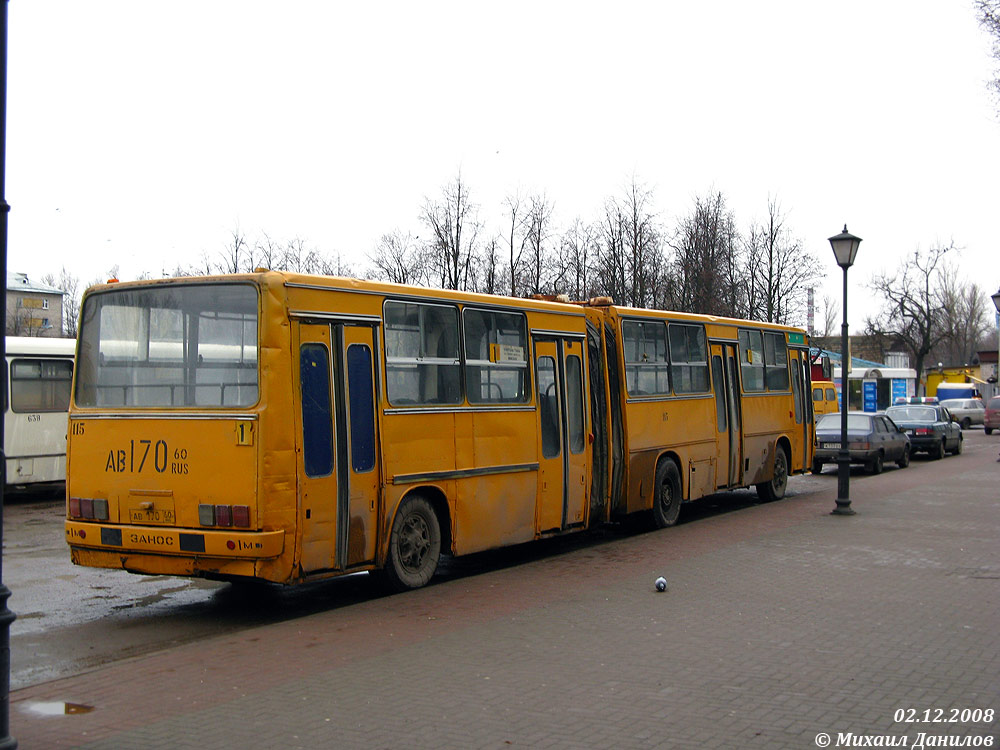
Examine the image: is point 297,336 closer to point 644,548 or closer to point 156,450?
point 156,450

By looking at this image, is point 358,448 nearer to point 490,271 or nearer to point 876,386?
point 490,271

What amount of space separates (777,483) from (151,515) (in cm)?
1373

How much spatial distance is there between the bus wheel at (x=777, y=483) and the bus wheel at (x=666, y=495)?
4.08 metres

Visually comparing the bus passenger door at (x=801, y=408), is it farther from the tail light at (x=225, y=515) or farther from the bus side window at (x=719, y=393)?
the tail light at (x=225, y=515)

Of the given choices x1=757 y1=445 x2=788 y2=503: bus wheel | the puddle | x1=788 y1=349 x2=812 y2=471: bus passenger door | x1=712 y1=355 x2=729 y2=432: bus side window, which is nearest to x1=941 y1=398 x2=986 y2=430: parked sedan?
x1=788 y1=349 x2=812 y2=471: bus passenger door

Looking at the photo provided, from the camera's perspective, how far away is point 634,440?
14953 millimetres

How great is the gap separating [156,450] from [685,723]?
564 cm

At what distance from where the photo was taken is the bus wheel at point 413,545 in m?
10.6

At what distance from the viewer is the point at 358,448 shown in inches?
394

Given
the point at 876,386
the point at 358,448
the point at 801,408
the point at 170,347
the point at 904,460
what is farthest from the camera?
the point at 876,386

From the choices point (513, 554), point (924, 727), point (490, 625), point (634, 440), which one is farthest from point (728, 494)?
point (924, 727)

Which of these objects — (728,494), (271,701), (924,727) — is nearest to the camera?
(924,727)

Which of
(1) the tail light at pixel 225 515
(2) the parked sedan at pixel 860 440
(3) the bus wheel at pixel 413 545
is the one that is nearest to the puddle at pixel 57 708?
(1) the tail light at pixel 225 515

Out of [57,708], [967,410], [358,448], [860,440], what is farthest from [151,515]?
[967,410]
